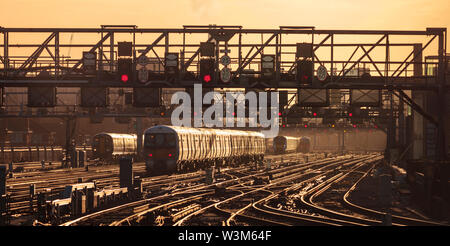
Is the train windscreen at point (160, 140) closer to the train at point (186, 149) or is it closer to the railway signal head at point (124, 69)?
the train at point (186, 149)

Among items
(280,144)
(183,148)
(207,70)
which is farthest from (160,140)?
(280,144)

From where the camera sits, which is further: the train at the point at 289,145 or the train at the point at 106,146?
the train at the point at 289,145

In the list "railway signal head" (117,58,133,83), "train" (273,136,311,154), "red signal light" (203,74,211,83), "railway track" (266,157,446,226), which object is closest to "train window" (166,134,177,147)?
"railway track" (266,157,446,226)

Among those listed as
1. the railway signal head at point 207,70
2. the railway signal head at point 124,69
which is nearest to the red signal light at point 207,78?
the railway signal head at point 207,70

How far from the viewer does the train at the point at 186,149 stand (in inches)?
1794

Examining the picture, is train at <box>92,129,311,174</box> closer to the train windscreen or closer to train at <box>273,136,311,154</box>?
the train windscreen

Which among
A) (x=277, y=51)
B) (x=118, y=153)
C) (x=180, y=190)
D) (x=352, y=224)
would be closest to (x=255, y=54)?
(x=277, y=51)

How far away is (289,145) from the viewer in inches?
4505

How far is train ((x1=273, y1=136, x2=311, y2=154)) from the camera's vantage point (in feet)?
354

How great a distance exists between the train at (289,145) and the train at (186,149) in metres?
40.9

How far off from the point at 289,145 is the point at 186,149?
6788 centimetres

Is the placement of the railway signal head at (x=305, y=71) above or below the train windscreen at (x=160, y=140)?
above
